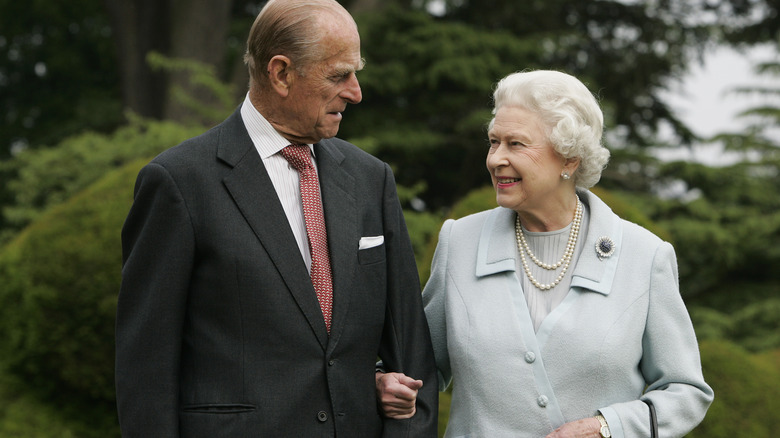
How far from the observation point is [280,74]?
2.65 m

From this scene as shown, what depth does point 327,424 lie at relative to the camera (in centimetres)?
262

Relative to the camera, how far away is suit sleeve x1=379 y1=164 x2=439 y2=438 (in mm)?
2809

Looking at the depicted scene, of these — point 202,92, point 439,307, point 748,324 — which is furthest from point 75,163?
point 748,324

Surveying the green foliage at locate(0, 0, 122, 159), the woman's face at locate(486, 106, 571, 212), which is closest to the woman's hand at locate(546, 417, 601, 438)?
the woman's face at locate(486, 106, 571, 212)

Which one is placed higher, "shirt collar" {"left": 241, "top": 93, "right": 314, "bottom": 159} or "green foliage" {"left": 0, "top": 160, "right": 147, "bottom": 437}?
"shirt collar" {"left": 241, "top": 93, "right": 314, "bottom": 159}

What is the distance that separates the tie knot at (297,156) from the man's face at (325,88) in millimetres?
40

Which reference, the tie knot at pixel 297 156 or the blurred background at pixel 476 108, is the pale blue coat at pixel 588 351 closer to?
the tie knot at pixel 297 156

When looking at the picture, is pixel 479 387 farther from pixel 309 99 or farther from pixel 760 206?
pixel 760 206

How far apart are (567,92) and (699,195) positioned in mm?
8567

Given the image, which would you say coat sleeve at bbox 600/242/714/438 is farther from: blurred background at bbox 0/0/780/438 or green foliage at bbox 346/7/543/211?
green foliage at bbox 346/7/543/211

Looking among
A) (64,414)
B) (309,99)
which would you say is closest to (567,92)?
(309,99)

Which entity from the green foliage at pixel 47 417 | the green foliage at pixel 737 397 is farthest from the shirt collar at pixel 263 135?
the green foliage at pixel 47 417

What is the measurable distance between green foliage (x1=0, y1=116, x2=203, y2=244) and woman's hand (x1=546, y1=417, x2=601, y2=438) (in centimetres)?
601

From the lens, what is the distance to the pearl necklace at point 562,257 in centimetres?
292
